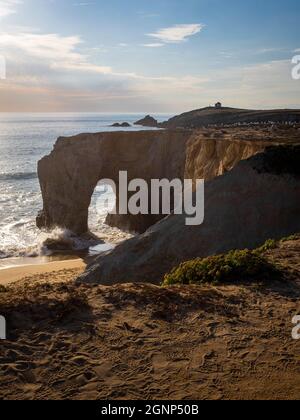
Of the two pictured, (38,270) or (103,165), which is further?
(103,165)

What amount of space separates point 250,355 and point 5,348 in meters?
4.39

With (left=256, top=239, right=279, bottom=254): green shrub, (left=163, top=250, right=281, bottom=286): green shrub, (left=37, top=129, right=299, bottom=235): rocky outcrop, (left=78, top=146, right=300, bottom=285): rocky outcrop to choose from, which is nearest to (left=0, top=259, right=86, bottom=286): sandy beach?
(left=78, top=146, right=300, bottom=285): rocky outcrop

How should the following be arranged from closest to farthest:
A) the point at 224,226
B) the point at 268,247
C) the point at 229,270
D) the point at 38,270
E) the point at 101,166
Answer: the point at 229,270, the point at 268,247, the point at 224,226, the point at 38,270, the point at 101,166

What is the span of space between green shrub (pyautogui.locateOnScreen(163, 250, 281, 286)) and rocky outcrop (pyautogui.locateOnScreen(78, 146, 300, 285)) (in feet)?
14.6

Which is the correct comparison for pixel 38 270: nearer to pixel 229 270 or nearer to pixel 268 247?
pixel 268 247

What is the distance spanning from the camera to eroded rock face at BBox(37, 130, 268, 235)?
120 ft

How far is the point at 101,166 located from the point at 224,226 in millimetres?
22179

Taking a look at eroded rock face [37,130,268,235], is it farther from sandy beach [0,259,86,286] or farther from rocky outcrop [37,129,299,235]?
sandy beach [0,259,86,286]

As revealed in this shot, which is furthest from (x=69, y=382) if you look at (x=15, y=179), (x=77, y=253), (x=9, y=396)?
(x=15, y=179)

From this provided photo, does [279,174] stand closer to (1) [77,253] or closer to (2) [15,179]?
(1) [77,253]

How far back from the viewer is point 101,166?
3831 cm

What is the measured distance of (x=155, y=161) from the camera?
3931 cm

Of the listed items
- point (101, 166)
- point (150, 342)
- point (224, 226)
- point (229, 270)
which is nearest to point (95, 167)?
point (101, 166)

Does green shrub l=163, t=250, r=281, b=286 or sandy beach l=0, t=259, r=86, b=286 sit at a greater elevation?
green shrub l=163, t=250, r=281, b=286
